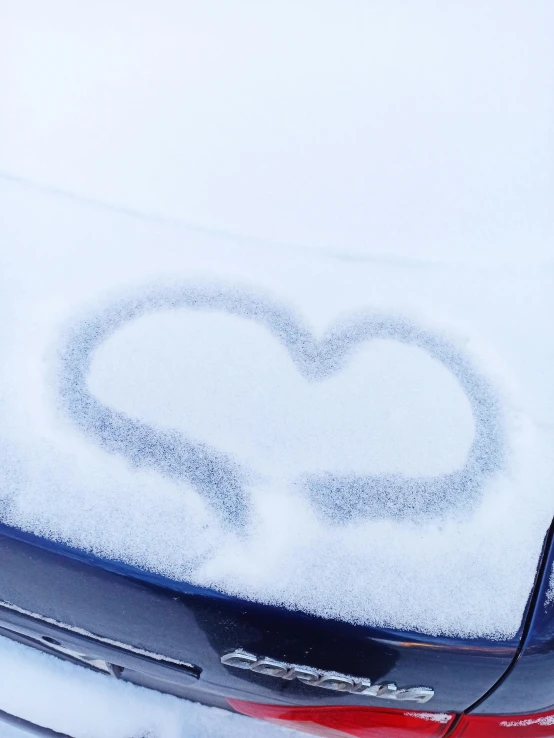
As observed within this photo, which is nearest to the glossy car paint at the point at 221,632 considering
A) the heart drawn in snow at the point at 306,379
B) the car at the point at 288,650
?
the car at the point at 288,650

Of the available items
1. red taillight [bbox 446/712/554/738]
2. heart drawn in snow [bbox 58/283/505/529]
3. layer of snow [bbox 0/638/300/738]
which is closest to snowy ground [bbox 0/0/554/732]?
heart drawn in snow [bbox 58/283/505/529]

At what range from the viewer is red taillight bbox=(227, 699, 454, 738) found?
1.10 metres

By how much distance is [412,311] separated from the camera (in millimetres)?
1273

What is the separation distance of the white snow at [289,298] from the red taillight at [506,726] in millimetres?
284

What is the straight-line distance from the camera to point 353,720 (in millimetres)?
1146

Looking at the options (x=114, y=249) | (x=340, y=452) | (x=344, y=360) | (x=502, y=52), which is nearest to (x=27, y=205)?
(x=114, y=249)

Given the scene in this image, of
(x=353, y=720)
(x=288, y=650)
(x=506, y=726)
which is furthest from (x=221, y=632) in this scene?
(x=506, y=726)

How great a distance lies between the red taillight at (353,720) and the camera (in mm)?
1101

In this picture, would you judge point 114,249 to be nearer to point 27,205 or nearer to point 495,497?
point 27,205

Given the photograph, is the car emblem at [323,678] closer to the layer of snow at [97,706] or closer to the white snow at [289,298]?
the white snow at [289,298]

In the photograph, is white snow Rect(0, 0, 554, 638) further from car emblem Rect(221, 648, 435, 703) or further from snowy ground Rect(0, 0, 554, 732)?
car emblem Rect(221, 648, 435, 703)

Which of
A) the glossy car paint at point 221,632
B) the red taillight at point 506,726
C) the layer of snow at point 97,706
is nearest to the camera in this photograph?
the glossy car paint at point 221,632

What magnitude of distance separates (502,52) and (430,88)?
186 millimetres

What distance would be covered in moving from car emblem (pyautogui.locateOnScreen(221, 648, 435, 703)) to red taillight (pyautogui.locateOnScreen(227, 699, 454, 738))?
0.31 feet
